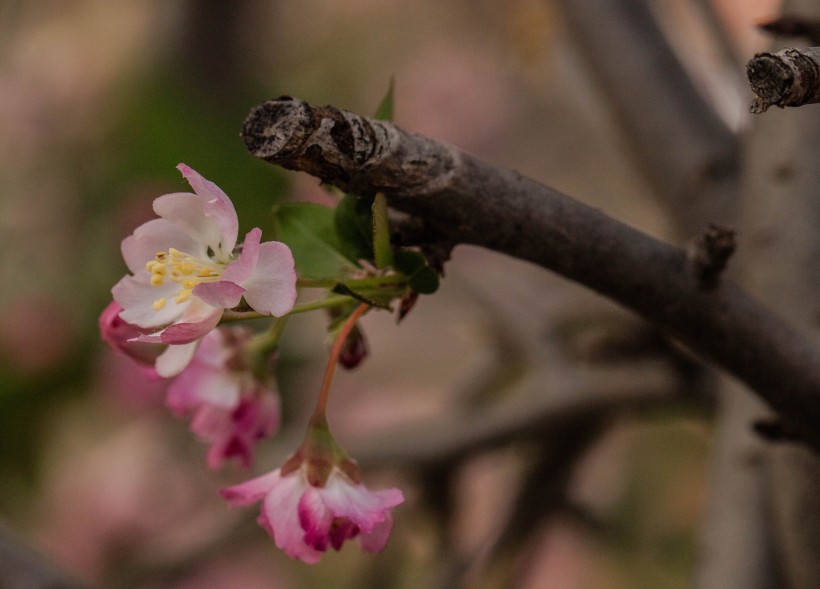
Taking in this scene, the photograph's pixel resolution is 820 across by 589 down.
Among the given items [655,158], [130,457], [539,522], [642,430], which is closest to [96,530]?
[130,457]

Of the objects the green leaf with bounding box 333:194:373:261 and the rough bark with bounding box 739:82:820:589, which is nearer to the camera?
the green leaf with bounding box 333:194:373:261

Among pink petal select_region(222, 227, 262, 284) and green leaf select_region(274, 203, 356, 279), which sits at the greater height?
pink petal select_region(222, 227, 262, 284)

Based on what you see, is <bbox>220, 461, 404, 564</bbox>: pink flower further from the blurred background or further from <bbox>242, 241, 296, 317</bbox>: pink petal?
the blurred background

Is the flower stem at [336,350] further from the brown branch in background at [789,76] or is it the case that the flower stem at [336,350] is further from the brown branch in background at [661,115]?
the brown branch in background at [661,115]

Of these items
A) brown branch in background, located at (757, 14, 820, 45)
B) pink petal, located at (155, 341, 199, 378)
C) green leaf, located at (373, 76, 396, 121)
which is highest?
brown branch in background, located at (757, 14, 820, 45)

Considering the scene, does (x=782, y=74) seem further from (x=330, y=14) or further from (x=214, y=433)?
(x=330, y=14)

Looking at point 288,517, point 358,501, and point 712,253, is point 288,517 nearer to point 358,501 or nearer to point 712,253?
point 358,501

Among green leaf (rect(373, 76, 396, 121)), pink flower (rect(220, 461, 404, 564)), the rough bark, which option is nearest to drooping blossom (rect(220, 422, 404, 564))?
pink flower (rect(220, 461, 404, 564))
